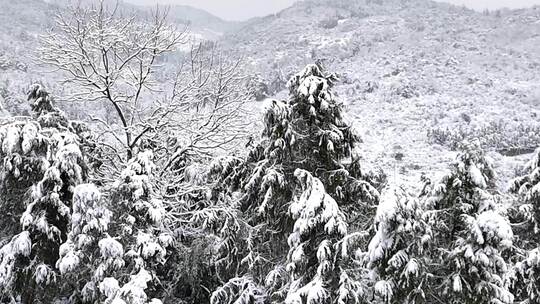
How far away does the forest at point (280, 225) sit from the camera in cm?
837

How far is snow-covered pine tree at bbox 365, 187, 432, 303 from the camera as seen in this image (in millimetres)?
8117

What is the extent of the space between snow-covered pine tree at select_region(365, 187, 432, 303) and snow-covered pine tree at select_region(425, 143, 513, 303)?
1.63ft

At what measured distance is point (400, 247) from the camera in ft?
27.5

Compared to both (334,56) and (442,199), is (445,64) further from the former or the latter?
(442,199)

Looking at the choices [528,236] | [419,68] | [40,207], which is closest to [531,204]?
[528,236]

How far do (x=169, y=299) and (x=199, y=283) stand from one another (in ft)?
2.43

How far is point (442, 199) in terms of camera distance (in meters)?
9.30

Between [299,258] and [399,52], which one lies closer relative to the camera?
[299,258]

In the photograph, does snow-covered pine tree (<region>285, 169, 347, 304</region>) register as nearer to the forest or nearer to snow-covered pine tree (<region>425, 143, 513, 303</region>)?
the forest

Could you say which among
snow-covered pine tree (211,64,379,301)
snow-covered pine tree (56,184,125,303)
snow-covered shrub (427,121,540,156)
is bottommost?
snow-covered shrub (427,121,540,156)

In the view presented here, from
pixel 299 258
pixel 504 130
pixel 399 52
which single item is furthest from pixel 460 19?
pixel 299 258

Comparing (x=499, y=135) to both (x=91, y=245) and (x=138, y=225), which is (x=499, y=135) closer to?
(x=138, y=225)

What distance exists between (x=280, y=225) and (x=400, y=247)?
7.93ft

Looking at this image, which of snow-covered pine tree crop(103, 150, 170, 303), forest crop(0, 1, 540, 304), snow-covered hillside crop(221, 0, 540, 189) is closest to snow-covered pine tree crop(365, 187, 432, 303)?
forest crop(0, 1, 540, 304)
